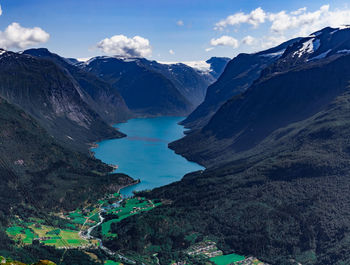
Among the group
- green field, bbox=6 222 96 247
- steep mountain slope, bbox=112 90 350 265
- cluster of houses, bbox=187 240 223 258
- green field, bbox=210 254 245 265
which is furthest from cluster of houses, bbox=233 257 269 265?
green field, bbox=6 222 96 247

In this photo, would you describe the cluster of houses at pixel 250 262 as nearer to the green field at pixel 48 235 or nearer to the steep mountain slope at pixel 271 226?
the steep mountain slope at pixel 271 226

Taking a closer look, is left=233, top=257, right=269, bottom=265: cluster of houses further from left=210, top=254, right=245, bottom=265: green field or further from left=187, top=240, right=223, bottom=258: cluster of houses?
left=187, top=240, right=223, bottom=258: cluster of houses

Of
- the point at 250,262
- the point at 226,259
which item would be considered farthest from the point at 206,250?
the point at 250,262

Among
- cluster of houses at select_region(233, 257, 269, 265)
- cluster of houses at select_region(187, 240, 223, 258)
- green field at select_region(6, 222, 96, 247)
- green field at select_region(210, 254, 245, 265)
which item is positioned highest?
green field at select_region(6, 222, 96, 247)

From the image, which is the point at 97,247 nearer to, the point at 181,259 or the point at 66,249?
the point at 66,249

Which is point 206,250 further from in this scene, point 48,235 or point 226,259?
point 48,235

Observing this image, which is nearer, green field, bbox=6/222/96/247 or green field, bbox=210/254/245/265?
green field, bbox=210/254/245/265

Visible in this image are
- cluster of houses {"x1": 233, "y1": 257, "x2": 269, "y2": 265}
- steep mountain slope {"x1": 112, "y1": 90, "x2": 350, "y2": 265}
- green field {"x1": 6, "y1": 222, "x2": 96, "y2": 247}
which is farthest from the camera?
green field {"x1": 6, "y1": 222, "x2": 96, "y2": 247}

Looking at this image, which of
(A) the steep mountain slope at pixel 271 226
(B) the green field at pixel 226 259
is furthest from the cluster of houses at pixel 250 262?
(A) the steep mountain slope at pixel 271 226

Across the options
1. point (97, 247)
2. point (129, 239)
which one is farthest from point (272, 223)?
point (97, 247)
